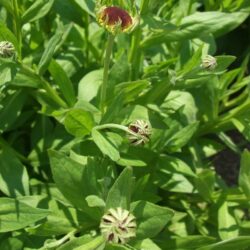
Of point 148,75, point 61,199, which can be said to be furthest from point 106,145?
point 148,75

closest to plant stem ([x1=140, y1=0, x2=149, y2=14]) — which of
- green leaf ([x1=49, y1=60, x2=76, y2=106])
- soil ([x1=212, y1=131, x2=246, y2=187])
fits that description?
green leaf ([x1=49, y1=60, x2=76, y2=106])

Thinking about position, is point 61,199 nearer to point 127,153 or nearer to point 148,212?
point 127,153

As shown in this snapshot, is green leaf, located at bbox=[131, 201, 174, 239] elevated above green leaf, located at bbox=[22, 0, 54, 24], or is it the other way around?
green leaf, located at bbox=[22, 0, 54, 24]

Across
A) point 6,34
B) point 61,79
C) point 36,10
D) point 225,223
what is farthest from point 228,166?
point 6,34

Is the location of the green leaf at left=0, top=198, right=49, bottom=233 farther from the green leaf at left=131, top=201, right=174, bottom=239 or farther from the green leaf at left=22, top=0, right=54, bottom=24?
the green leaf at left=22, top=0, right=54, bottom=24

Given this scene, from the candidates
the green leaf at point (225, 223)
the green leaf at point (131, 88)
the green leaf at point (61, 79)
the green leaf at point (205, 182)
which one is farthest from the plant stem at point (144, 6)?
the green leaf at point (225, 223)

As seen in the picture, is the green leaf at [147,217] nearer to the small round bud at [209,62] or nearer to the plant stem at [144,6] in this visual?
the small round bud at [209,62]

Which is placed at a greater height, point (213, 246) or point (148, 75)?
point (148, 75)
